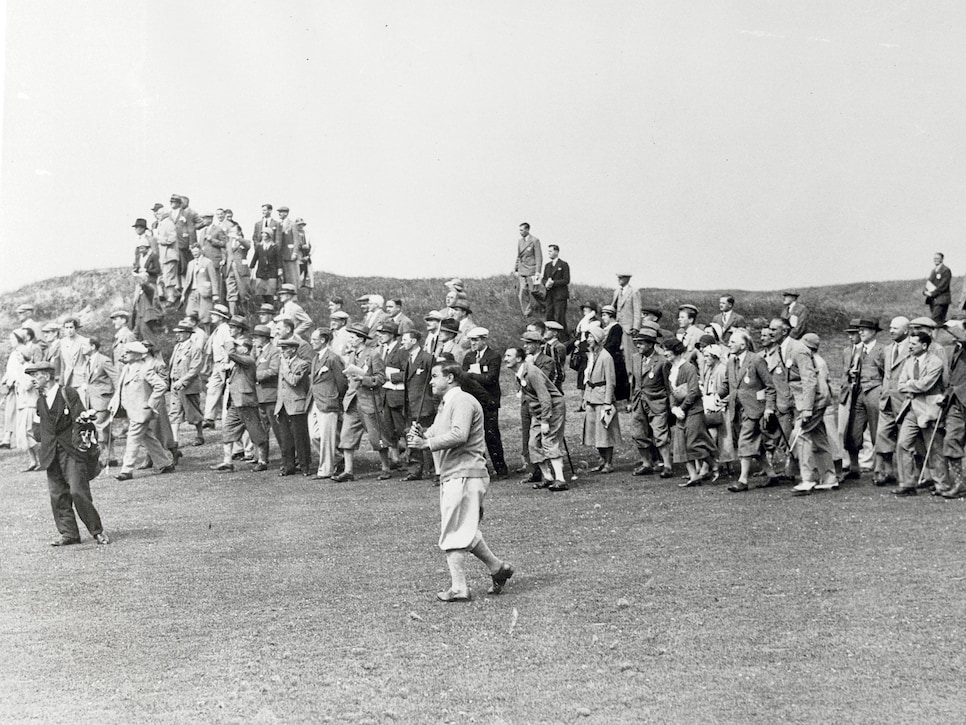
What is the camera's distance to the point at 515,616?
8.19 meters

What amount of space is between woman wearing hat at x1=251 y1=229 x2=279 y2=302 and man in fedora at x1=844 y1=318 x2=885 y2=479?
41.8 ft

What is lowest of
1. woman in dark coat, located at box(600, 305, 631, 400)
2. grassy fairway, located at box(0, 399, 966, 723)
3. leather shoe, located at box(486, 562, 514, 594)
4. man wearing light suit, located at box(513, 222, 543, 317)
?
grassy fairway, located at box(0, 399, 966, 723)

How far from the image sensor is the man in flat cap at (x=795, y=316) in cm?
1350

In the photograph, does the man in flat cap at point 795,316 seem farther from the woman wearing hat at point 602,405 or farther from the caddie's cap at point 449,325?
the caddie's cap at point 449,325

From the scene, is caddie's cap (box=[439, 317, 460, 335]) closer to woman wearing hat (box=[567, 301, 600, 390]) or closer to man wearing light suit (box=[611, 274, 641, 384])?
woman wearing hat (box=[567, 301, 600, 390])

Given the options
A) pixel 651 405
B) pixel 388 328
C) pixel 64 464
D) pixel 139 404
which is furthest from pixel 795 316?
pixel 64 464

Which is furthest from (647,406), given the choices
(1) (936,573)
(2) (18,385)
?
(2) (18,385)

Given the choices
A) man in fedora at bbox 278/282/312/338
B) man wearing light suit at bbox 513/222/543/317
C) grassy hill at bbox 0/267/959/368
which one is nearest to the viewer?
man in fedora at bbox 278/282/312/338

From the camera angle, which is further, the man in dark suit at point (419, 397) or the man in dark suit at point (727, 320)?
the man in dark suit at point (727, 320)

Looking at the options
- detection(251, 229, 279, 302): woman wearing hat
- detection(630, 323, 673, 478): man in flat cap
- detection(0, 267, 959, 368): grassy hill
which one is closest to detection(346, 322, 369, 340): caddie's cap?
detection(630, 323, 673, 478): man in flat cap

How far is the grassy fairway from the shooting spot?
6.80 meters

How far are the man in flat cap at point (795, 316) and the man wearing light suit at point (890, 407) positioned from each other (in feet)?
3.76

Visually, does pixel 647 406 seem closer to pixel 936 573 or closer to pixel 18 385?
pixel 936 573

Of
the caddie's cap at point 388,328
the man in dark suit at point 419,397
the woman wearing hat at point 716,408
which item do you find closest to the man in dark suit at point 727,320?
the woman wearing hat at point 716,408
